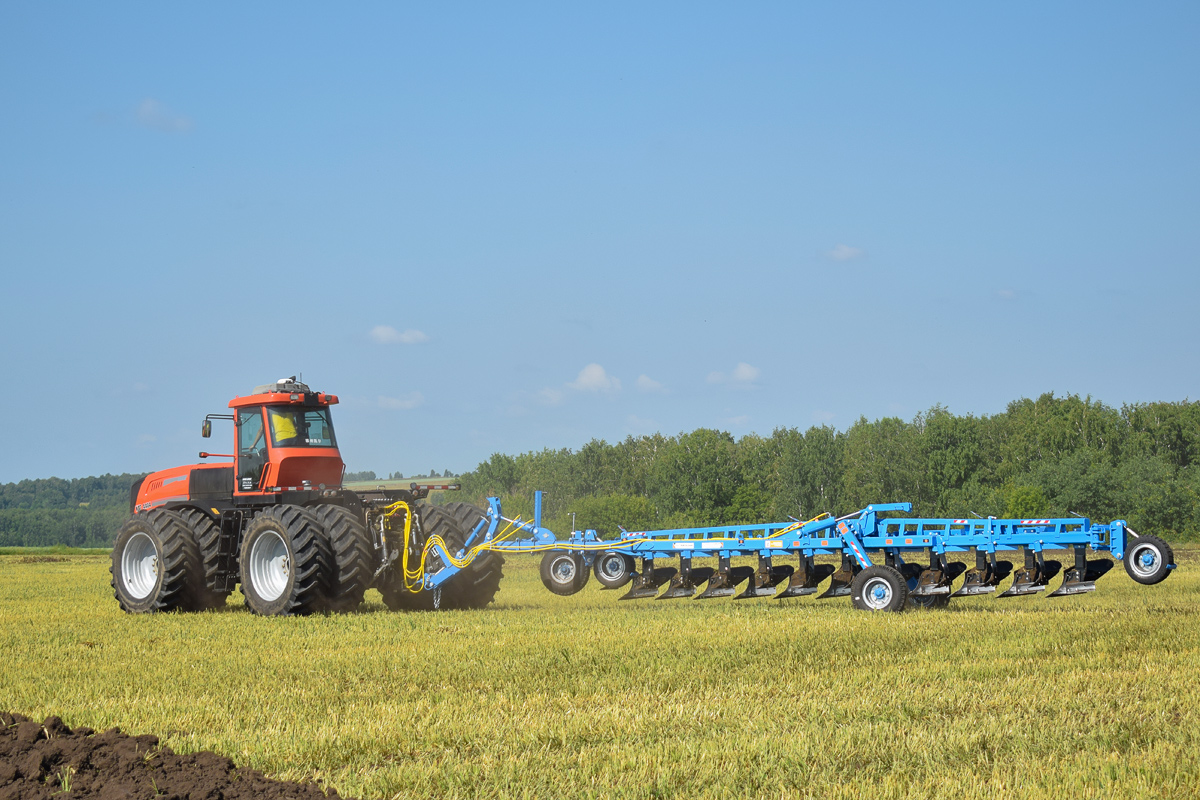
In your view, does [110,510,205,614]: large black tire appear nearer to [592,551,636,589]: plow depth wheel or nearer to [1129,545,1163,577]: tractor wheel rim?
[592,551,636,589]: plow depth wheel

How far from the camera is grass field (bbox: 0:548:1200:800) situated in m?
5.14

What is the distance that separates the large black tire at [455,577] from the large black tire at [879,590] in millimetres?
4593

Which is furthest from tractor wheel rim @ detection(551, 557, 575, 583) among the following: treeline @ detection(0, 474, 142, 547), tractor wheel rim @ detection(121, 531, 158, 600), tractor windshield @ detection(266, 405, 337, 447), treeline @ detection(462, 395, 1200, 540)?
treeline @ detection(0, 474, 142, 547)

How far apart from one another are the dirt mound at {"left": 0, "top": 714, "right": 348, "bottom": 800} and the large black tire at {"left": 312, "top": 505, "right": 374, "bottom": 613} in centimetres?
671

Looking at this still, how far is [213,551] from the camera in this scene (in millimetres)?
13883

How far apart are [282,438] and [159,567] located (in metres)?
2.26

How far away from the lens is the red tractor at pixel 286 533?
12594mm

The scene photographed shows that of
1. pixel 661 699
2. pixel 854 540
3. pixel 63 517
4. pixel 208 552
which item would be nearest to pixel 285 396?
pixel 208 552

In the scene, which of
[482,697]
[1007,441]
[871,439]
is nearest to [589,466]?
[871,439]

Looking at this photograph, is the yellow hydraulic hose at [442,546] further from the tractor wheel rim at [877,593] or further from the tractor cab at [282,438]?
the tractor cab at [282,438]

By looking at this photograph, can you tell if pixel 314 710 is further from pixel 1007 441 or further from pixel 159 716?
pixel 1007 441

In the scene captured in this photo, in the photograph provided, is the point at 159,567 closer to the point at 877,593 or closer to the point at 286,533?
the point at 286,533

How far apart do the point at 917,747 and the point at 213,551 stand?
10643 millimetres

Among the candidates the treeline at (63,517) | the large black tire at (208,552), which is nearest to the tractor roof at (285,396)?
the large black tire at (208,552)
